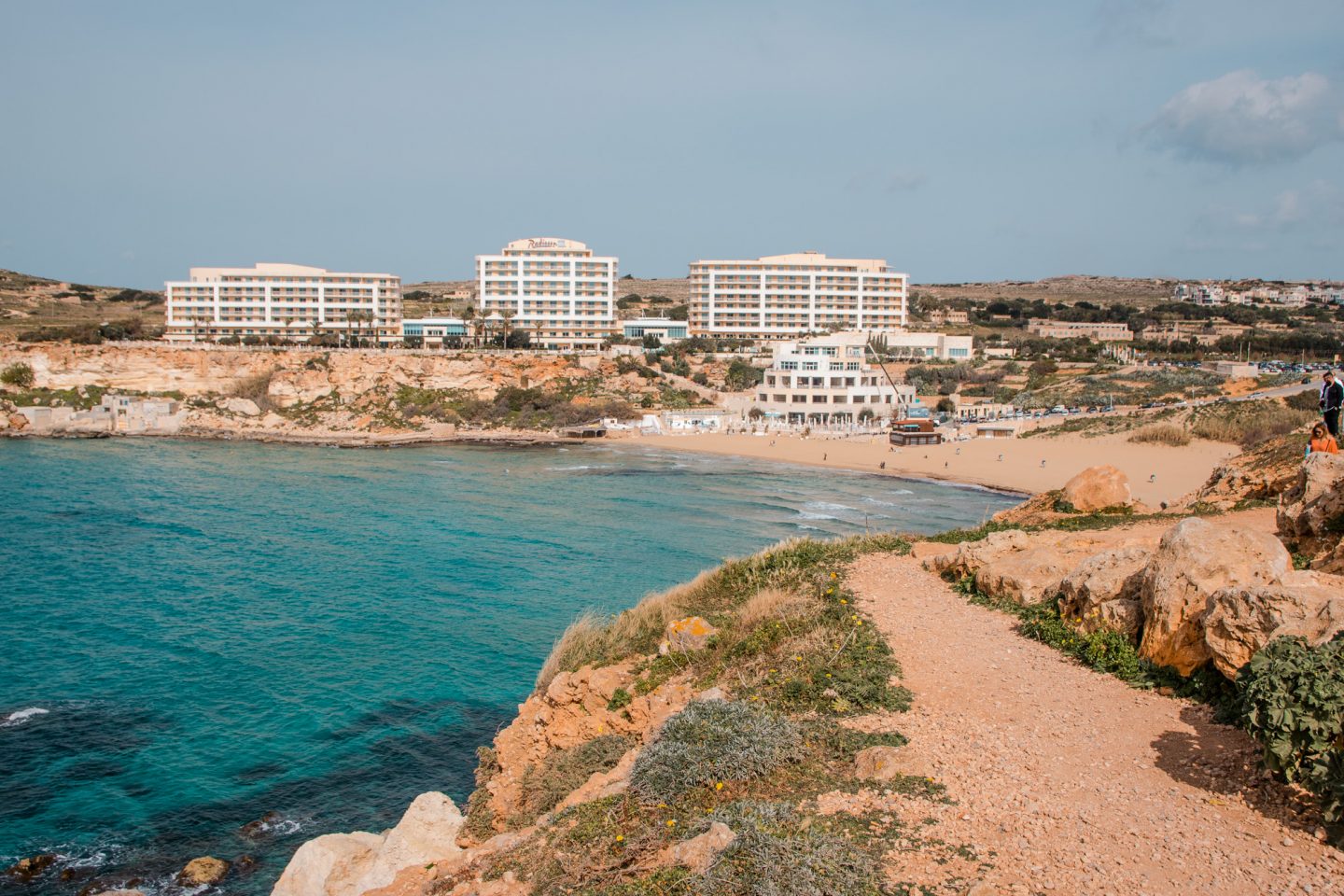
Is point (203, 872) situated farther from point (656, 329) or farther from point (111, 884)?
point (656, 329)

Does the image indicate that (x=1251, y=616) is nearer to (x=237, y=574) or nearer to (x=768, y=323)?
(x=237, y=574)

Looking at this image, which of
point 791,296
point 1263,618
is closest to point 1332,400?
point 1263,618

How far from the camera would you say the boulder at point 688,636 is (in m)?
11.9

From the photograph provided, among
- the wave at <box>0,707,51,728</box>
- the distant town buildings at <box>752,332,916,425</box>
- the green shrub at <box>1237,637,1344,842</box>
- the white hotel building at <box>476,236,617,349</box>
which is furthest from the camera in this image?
the white hotel building at <box>476,236,617,349</box>

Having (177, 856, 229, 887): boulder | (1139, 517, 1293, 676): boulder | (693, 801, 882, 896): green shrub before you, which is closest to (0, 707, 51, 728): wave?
(177, 856, 229, 887): boulder

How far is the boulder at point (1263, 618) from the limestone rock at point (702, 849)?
184 inches

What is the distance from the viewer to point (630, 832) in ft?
25.2

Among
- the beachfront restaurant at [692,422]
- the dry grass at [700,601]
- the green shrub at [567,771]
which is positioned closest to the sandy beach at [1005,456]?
the beachfront restaurant at [692,422]

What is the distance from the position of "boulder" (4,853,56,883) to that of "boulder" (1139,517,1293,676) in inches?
577

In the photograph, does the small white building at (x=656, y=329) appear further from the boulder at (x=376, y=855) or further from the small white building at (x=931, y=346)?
the boulder at (x=376, y=855)

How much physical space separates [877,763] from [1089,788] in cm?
160

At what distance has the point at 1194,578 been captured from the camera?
9328mm

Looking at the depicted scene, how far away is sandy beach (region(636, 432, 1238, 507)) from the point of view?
148 ft

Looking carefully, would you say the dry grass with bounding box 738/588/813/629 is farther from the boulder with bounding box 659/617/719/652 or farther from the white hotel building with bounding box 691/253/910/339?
the white hotel building with bounding box 691/253/910/339
